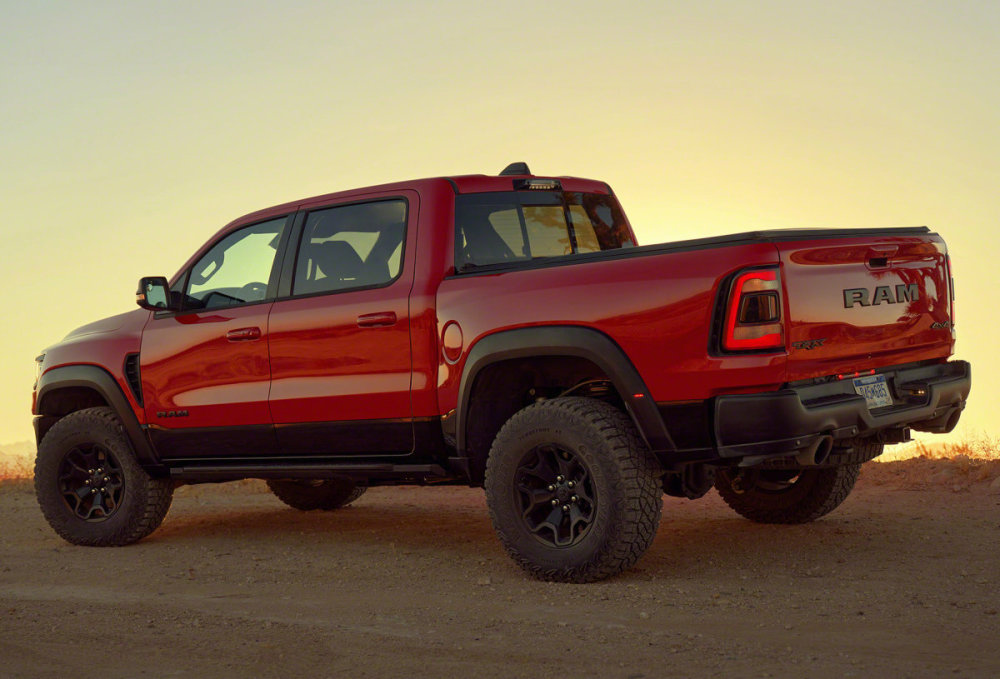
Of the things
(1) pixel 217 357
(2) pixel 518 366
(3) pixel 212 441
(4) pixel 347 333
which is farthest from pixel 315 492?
(2) pixel 518 366

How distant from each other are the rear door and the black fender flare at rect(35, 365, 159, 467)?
4.09ft

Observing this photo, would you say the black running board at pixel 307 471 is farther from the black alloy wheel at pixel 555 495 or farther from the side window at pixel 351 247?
the side window at pixel 351 247

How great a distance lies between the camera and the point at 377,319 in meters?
5.99

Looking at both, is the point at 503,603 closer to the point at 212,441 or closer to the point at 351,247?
the point at 351,247

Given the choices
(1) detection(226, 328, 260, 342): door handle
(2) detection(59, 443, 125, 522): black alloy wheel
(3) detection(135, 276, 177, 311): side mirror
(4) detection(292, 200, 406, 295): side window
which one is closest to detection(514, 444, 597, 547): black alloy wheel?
(4) detection(292, 200, 406, 295): side window

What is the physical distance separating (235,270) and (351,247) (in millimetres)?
996

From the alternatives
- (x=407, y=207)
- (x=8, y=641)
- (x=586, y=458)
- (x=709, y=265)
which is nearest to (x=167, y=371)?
(x=407, y=207)

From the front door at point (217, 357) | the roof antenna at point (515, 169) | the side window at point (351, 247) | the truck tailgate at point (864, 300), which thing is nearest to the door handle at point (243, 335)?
the front door at point (217, 357)

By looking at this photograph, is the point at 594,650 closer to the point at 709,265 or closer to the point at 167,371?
the point at 709,265

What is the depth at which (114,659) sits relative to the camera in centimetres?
448

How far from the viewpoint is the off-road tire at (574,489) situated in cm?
521

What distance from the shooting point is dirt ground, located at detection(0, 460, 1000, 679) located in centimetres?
A: 421

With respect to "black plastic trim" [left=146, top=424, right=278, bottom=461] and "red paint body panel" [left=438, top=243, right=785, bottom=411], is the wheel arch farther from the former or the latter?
"black plastic trim" [left=146, top=424, right=278, bottom=461]

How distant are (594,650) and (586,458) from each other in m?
1.18
